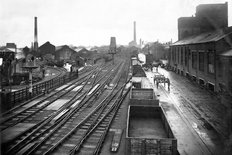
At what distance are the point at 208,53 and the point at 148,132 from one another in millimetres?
15605

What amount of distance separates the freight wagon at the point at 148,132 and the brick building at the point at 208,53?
7956mm

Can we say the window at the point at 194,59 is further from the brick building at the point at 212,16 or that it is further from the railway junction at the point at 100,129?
the railway junction at the point at 100,129

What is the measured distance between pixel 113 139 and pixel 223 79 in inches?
497

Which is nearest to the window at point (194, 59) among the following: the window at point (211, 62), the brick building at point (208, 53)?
the brick building at point (208, 53)

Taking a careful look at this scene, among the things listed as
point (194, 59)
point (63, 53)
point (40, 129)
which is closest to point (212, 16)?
point (194, 59)

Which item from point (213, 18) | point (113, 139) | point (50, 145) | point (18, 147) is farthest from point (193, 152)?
point (213, 18)

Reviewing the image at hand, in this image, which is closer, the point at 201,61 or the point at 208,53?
the point at 208,53

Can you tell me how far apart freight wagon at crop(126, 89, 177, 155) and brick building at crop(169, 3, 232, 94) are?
796 centimetres

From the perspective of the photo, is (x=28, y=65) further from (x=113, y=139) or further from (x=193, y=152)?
A: (x=193, y=152)

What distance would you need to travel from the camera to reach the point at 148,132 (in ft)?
35.5

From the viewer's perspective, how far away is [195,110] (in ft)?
52.1

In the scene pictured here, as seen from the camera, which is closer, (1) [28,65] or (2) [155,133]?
(2) [155,133]

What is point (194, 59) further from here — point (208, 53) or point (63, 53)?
point (63, 53)

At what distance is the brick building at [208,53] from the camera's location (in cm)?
1906
